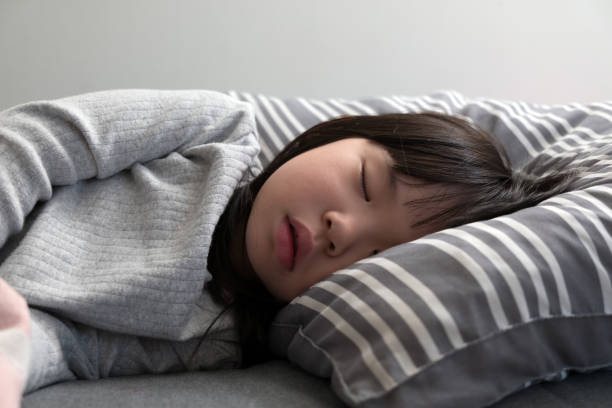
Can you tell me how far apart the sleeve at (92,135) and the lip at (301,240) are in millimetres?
240

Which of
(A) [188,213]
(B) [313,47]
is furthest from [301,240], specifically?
(B) [313,47]

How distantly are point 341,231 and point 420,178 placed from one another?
143 mm

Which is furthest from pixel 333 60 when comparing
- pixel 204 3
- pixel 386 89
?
pixel 204 3

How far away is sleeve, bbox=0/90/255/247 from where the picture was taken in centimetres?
82

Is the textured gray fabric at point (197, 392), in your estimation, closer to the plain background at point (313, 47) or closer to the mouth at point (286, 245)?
the mouth at point (286, 245)

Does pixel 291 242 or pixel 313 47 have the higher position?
pixel 313 47

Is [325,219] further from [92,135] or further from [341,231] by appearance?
[92,135]

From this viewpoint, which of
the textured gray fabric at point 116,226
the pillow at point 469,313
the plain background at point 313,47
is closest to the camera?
the pillow at point 469,313

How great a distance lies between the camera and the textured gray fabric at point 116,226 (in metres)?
0.77

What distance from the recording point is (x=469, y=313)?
0.62 meters

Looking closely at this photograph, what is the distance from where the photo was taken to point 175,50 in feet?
5.05

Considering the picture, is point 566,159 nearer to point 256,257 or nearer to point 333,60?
point 256,257

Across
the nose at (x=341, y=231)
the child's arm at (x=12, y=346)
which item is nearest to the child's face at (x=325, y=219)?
the nose at (x=341, y=231)

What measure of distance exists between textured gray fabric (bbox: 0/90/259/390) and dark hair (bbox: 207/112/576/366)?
0.04m
